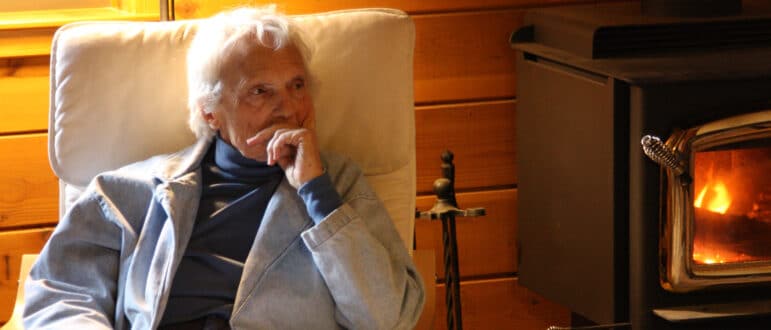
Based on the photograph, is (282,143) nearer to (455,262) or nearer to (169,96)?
(169,96)

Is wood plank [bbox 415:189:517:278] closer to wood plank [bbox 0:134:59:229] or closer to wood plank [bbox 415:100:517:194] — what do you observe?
wood plank [bbox 415:100:517:194]

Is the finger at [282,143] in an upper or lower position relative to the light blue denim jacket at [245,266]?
upper

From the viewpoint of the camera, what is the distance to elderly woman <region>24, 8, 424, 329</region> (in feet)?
6.42

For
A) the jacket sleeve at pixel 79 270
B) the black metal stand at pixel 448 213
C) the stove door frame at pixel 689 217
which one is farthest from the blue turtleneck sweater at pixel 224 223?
the stove door frame at pixel 689 217

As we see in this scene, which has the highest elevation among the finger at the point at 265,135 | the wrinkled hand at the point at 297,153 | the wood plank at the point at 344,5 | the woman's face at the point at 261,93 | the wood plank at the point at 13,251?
the wood plank at the point at 344,5

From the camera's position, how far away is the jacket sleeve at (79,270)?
1.98 m

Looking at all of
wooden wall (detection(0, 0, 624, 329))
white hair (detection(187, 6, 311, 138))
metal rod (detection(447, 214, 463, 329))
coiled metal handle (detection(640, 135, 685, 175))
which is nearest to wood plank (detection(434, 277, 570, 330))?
wooden wall (detection(0, 0, 624, 329))

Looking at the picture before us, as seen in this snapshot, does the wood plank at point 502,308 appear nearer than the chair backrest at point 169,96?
No

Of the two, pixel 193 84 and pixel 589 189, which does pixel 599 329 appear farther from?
pixel 193 84

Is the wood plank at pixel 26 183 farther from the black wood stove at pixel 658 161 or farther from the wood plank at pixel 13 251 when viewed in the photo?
the black wood stove at pixel 658 161

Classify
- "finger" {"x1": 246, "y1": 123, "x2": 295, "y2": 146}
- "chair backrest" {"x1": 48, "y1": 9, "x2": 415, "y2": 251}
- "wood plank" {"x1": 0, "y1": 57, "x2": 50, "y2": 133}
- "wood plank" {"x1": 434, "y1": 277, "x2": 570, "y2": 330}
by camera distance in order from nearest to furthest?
"finger" {"x1": 246, "y1": 123, "x2": 295, "y2": 146}, "chair backrest" {"x1": 48, "y1": 9, "x2": 415, "y2": 251}, "wood plank" {"x1": 0, "y1": 57, "x2": 50, "y2": 133}, "wood plank" {"x1": 434, "y1": 277, "x2": 570, "y2": 330}

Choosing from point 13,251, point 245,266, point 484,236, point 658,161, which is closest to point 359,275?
point 245,266

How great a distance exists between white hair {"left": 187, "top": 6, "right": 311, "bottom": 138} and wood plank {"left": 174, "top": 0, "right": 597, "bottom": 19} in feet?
1.70

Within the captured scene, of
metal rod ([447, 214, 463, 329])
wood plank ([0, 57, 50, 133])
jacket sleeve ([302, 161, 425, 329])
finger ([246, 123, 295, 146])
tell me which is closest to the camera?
jacket sleeve ([302, 161, 425, 329])
